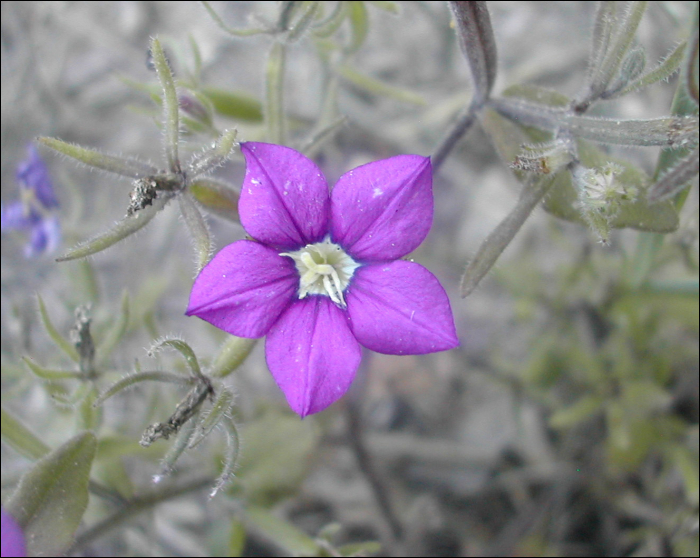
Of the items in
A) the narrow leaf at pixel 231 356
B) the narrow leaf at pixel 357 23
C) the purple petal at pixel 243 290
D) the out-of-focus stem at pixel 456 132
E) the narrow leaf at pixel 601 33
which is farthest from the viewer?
the narrow leaf at pixel 357 23

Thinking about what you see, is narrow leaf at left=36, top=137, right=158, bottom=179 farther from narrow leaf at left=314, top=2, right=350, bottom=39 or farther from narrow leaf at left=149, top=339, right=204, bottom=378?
narrow leaf at left=314, top=2, right=350, bottom=39

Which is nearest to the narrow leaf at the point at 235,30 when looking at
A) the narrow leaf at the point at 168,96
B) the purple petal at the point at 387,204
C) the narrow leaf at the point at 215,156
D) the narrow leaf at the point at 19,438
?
the narrow leaf at the point at 168,96

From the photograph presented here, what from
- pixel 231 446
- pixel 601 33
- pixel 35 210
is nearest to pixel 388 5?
pixel 601 33

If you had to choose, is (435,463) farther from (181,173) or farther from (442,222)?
(181,173)

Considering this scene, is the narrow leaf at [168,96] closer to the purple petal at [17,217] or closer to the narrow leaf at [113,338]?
the narrow leaf at [113,338]

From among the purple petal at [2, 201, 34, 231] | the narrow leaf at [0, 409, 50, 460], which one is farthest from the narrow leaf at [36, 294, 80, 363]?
the purple petal at [2, 201, 34, 231]

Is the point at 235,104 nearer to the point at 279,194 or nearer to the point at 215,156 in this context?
the point at 215,156

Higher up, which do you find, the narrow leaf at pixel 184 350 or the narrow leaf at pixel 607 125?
the narrow leaf at pixel 607 125
